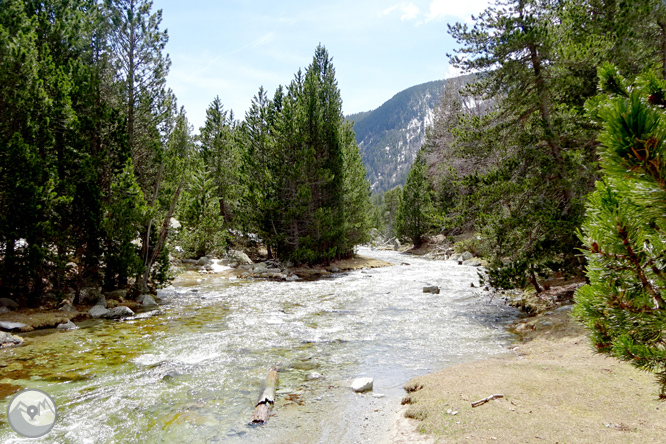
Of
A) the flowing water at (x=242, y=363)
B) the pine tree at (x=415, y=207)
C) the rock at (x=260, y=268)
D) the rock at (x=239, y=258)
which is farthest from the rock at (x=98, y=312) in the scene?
the pine tree at (x=415, y=207)

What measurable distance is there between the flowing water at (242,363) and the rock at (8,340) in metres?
0.30

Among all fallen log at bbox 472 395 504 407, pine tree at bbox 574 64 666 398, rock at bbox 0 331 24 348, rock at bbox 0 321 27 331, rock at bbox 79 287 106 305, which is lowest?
fallen log at bbox 472 395 504 407

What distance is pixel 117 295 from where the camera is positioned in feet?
44.0

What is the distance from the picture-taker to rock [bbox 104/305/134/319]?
1160 centimetres

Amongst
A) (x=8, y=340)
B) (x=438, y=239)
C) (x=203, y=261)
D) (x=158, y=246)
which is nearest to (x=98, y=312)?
(x=8, y=340)

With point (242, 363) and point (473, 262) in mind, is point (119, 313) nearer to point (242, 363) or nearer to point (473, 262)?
point (242, 363)

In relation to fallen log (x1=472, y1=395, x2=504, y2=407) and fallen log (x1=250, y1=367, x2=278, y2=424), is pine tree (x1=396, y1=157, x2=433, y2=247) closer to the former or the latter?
fallen log (x1=250, y1=367, x2=278, y2=424)

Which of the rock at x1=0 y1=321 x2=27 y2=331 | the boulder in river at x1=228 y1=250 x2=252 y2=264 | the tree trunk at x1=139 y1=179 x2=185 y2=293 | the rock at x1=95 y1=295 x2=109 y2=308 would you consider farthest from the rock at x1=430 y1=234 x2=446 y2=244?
the rock at x1=0 y1=321 x2=27 y2=331

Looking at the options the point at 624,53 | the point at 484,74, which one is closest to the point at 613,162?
the point at 624,53

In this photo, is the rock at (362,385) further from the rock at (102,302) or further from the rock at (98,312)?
the rock at (102,302)

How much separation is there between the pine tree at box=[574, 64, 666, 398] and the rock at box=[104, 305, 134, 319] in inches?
512

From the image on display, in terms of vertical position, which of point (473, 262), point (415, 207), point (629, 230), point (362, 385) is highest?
point (415, 207)

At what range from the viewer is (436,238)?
43781mm

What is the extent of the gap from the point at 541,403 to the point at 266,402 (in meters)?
3.93
